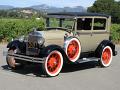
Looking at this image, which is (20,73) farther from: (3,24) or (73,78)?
(3,24)

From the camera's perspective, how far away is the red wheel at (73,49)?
11.0 m

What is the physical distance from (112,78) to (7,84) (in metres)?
3.08

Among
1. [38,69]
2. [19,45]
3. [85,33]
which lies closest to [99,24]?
[85,33]

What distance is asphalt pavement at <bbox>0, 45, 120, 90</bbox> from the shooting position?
9.07 m

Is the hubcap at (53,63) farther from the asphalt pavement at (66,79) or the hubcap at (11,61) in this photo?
the hubcap at (11,61)

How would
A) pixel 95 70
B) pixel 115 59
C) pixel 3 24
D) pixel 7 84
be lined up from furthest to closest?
pixel 3 24 → pixel 115 59 → pixel 95 70 → pixel 7 84

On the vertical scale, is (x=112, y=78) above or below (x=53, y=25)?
below

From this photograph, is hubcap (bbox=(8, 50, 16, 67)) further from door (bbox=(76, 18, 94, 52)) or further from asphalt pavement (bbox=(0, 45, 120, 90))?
door (bbox=(76, 18, 94, 52))

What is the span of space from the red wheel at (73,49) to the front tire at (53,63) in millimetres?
446

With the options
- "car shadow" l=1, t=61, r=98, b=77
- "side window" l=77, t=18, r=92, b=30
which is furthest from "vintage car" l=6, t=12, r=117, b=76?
"car shadow" l=1, t=61, r=98, b=77

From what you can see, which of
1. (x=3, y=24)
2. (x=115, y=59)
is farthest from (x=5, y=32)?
(x=115, y=59)

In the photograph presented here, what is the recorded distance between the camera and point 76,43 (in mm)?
11164

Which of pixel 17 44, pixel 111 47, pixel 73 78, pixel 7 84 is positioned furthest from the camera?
pixel 111 47

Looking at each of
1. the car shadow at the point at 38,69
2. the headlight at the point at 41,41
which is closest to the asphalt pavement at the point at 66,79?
the car shadow at the point at 38,69
